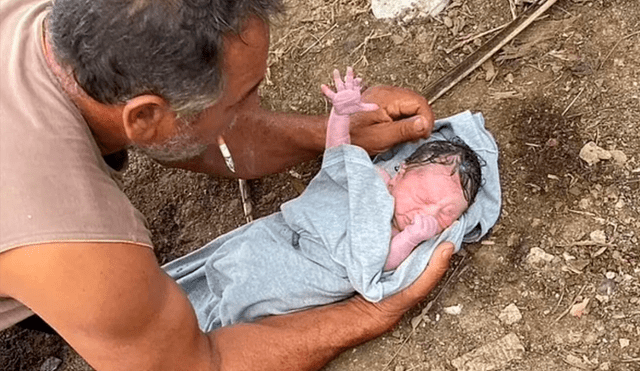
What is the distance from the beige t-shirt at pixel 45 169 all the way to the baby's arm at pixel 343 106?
29.3 inches

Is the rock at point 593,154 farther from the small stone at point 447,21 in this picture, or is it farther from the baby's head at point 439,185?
the small stone at point 447,21

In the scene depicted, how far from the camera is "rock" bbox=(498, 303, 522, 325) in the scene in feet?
7.93

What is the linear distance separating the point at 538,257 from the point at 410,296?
1.32 feet

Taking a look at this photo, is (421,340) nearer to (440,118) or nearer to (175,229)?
(440,118)

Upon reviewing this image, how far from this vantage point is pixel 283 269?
2.53 metres

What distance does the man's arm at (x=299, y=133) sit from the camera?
2660 mm

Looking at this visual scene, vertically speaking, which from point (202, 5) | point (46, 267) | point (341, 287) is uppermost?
point (202, 5)

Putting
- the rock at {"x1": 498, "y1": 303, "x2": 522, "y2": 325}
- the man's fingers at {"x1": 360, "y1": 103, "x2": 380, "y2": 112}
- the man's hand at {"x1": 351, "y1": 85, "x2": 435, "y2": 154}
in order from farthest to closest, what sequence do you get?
the man's hand at {"x1": 351, "y1": 85, "x2": 435, "y2": 154}, the man's fingers at {"x1": 360, "y1": 103, "x2": 380, "y2": 112}, the rock at {"x1": 498, "y1": 303, "x2": 522, "y2": 325}

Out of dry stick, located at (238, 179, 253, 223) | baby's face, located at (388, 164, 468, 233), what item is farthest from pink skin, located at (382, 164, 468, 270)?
dry stick, located at (238, 179, 253, 223)

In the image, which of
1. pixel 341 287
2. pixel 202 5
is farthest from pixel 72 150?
pixel 341 287

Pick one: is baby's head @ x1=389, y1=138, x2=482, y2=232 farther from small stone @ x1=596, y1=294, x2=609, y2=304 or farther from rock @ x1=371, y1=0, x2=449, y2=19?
rock @ x1=371, y1=0, x2=449, y2=19

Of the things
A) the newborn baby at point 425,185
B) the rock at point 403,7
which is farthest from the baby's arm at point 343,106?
the rock at point 403,7

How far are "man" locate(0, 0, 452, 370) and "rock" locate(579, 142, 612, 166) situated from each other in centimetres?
109

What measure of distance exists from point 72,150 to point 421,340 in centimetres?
113
